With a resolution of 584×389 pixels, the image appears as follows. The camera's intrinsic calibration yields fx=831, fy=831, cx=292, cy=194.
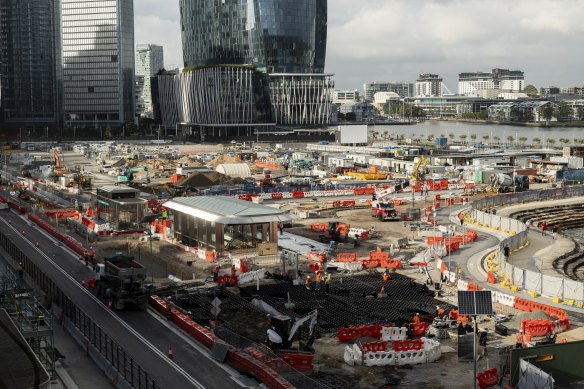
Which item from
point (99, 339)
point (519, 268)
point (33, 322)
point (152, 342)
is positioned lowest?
point (152, 342)

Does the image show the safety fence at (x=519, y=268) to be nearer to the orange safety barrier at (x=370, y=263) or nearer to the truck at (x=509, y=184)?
the truck at (x=509, y=184)

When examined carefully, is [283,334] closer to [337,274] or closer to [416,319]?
[416,319]

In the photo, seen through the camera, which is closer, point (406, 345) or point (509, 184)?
point (406, 345)

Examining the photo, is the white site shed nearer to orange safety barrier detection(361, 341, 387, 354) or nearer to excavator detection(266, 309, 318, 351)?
excavator detection(266, 309, 318, 351)

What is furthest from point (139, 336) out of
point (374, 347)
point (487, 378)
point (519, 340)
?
point (519, 340)

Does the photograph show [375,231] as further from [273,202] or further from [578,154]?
[578,154]

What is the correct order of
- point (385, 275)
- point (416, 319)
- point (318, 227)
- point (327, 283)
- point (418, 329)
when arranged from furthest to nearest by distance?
1. point (318, 227)
2. point (385, 275)
3. point (327, 283)
4. point (416, 319)
5. point (418, 329)

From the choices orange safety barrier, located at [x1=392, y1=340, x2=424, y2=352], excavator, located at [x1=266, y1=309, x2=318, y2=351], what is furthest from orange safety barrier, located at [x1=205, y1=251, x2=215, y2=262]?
orange safety barrier, located at [x1=392, y1=340, x2=424, y2=352]
